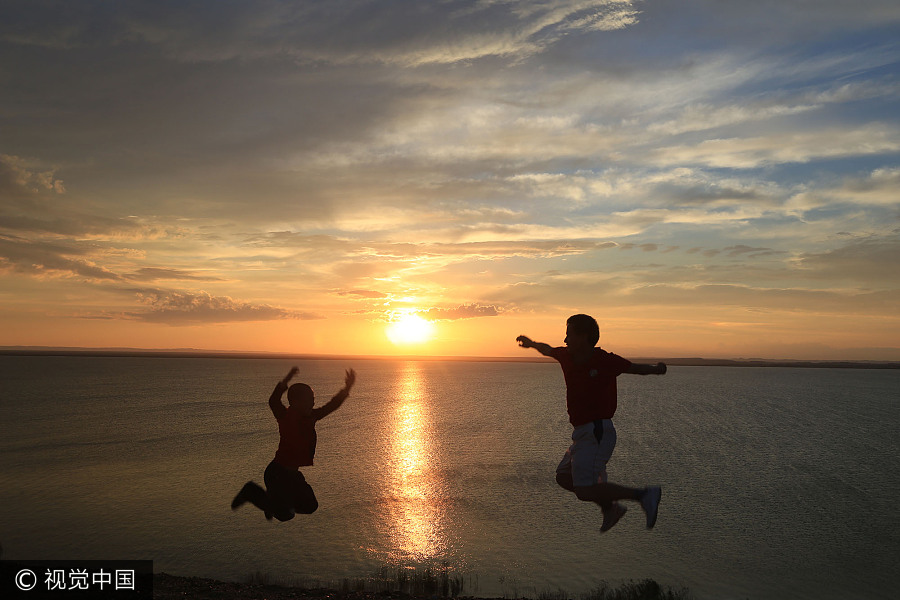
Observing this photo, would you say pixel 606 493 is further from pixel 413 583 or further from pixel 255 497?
pixel 413 583

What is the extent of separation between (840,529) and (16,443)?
77639 millimetres

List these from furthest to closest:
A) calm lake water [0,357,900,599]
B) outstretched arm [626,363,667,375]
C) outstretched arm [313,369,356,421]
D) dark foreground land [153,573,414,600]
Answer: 1. calm lake water [0,357,900,599]
2. dark foreground land [153,573,414,600]
3. outstretched arm [313,369,356,421]
4. outstretched arm [626,363,667,375]

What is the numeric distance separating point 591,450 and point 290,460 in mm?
3409

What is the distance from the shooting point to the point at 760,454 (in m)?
69.0

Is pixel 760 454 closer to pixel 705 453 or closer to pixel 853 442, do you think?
pixel 705 453

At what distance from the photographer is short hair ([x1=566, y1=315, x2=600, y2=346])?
264 inches

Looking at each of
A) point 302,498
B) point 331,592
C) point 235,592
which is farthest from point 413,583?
point 302,498

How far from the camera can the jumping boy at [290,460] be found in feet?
22.6

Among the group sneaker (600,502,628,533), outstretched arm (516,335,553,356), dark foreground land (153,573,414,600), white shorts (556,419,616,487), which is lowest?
dark foreground land (153,573,414,600)

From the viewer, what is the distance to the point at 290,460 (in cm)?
714

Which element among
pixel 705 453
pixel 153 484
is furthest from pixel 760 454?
pixel 153 484

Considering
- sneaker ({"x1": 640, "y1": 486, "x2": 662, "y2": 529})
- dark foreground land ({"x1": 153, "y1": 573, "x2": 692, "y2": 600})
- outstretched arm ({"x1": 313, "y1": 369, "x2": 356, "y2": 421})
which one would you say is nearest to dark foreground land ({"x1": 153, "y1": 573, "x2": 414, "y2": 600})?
dark foreground land ({"x1": 153, "y1": 573, "x2": 692, "y2": 600})

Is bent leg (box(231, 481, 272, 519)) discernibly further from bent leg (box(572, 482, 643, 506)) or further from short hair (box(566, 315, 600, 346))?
short hair (box(566, 315, 600, 346))

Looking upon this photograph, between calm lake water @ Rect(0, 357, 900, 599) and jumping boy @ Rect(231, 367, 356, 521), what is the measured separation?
73.1 ft
